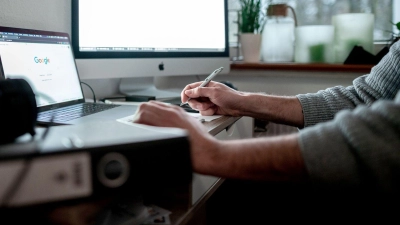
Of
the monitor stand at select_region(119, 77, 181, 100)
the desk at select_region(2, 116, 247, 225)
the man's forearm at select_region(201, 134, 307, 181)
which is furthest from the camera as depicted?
the monitor stand at select_region(119, 77, 181, 100)

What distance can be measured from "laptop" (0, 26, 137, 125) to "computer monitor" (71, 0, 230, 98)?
2.4 inches

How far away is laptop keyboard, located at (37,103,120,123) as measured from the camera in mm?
845

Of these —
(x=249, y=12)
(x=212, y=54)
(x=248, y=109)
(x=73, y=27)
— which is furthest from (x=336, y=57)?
(x=73, y=27)

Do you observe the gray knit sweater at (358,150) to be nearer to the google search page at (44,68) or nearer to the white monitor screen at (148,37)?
the google search page at (44,68)

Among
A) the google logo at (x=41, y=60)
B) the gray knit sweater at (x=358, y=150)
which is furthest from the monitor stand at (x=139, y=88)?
the gray knit sweater at (x=358, y=150)

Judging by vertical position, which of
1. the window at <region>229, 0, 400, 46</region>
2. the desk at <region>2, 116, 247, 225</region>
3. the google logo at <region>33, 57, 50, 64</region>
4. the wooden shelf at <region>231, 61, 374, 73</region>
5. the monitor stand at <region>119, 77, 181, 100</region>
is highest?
the window at <region>229, 0, 400, 46</region>

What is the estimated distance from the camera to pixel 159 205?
A: 693mm

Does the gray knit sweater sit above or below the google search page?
below

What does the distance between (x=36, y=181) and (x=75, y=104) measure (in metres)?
0.74

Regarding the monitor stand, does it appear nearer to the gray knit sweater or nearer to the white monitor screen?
the white monitor screen

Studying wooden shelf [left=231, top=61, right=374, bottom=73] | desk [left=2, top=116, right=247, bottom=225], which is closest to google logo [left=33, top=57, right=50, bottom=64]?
desk [left=2, top=116, right=247, bottom=225]

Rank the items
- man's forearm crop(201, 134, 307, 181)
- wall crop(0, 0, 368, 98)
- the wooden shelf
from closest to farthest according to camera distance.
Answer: man's forearm crop(201, 134, 307, 181) → wall crop(0, 0, 368, 98) → the wooden shelf

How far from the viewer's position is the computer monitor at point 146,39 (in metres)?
1.16

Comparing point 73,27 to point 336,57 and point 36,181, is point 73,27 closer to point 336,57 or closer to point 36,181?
point 36,181
